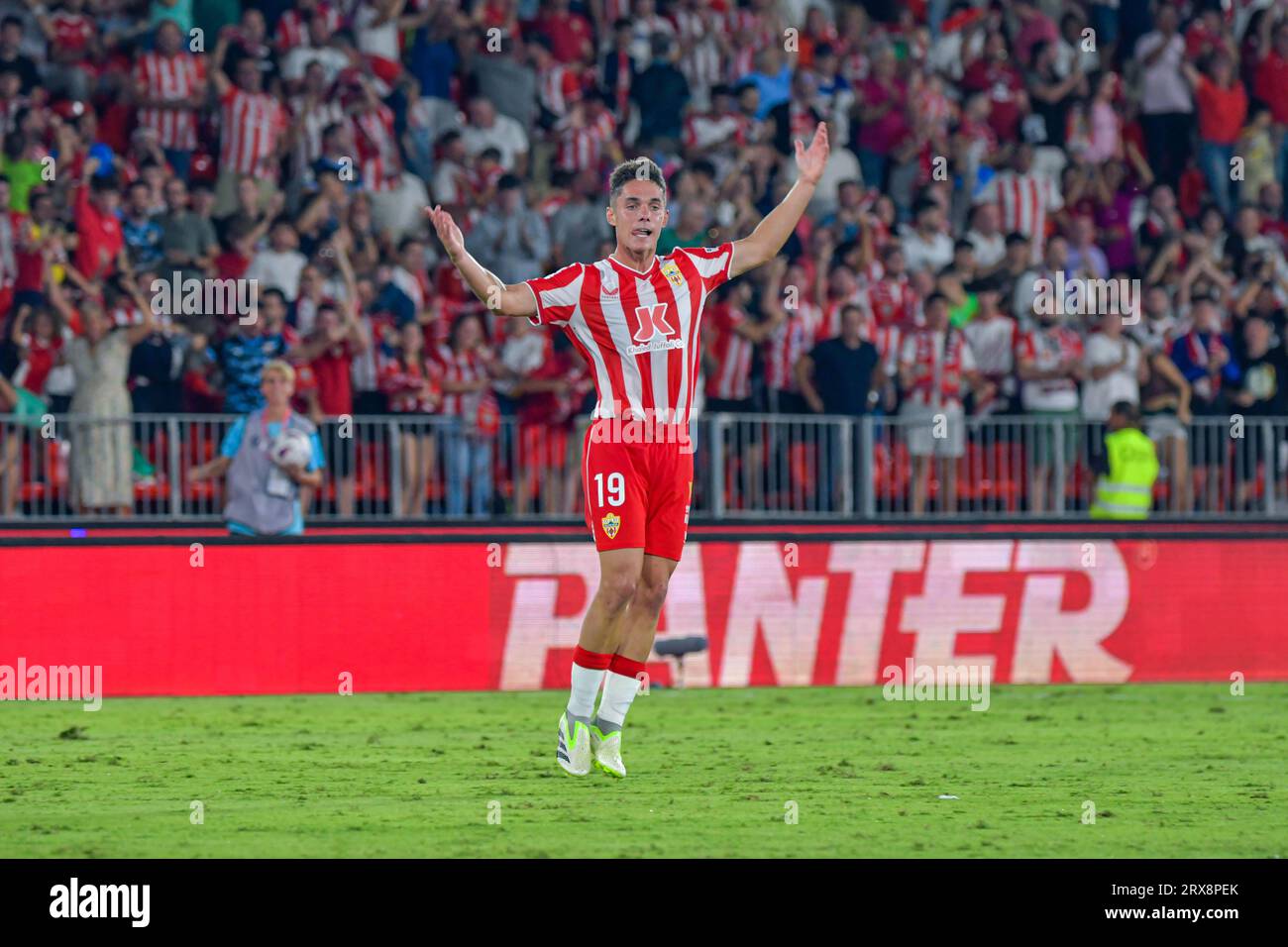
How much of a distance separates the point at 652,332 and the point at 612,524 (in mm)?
959

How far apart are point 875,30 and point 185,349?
8980 millimetres

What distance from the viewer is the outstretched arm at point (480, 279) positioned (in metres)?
10.1

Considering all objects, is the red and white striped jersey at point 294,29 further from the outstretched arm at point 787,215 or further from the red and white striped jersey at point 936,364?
the outstretched arm at point 787,215

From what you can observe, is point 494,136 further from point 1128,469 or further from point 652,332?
point 652,332

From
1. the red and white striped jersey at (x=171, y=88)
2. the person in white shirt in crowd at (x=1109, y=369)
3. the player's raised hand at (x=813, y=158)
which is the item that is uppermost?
the red and white striped jersey at (x=171, y=88)

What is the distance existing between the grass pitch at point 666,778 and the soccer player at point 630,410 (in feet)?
1.75

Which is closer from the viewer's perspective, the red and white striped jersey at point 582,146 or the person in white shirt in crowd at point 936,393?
the person in white shirt in crowd at point 936,393

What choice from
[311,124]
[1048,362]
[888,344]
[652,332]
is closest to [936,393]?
[888,344]

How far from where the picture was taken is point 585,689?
1080 centimetres

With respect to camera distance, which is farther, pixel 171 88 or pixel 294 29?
pixel 294 29

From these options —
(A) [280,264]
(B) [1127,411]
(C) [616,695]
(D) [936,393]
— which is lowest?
(C) [616,695]

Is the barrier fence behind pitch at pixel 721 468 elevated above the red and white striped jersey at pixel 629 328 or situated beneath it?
situated beneath

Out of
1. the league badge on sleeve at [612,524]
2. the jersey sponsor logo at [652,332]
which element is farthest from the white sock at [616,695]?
the jersey sponsor logo at [652,332]
